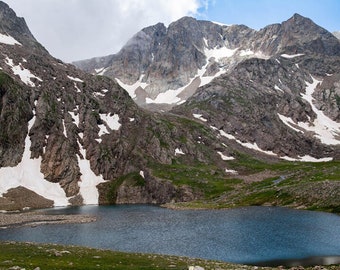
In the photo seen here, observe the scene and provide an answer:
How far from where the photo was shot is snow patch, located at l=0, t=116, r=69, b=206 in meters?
175

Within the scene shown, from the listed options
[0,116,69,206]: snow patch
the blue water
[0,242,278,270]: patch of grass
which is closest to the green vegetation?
[0,242,278,270]: patch of grass

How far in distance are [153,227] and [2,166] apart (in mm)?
115205

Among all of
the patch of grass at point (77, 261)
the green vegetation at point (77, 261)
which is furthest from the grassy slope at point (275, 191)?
the patch of grass at point (77, 261)

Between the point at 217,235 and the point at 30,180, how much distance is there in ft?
416

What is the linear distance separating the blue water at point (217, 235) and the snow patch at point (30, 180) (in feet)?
250

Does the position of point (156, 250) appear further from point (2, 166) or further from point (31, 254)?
point (2, 166)

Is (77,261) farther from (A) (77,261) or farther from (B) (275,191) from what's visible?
(B) (275,191)

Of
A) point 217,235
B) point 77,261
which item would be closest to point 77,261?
point 77,261

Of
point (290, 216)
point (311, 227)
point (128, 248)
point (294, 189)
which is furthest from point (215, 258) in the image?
point (294, 189)

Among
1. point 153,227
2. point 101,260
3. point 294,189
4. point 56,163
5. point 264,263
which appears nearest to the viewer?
point 101,260

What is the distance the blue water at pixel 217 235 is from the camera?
63731 millimetres

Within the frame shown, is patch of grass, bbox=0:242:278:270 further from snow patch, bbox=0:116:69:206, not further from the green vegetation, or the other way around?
snow patch, bbox=0:116:69:206

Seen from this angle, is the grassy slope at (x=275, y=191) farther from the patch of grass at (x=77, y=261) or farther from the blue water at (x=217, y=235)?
the patch of grass at (x=77, y=261)

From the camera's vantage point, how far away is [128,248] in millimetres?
68250
